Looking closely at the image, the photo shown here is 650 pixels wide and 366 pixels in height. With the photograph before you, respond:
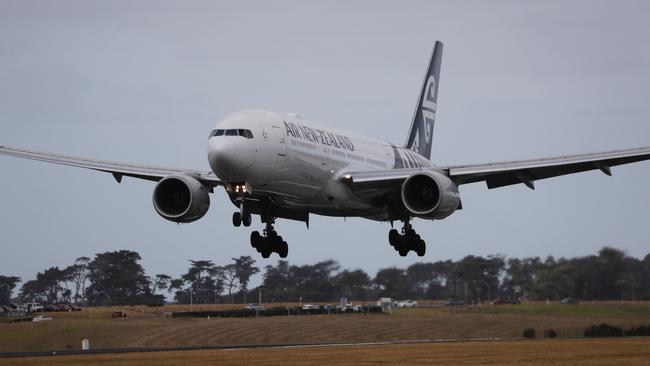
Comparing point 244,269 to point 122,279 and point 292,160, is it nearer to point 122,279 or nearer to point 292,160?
point 122,279

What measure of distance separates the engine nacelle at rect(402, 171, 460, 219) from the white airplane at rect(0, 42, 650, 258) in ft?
0.14

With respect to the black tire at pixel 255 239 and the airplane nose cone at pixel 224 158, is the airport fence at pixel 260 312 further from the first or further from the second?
the airplane nose cone at pixel 224 158

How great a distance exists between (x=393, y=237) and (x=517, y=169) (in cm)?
850

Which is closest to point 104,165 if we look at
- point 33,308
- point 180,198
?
point 180,198

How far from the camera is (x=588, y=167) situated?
51.2 metres

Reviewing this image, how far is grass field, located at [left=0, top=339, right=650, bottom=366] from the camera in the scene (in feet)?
153

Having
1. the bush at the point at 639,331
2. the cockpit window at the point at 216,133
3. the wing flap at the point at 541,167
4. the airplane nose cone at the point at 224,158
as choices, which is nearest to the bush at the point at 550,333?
the bush at the point at 639,331

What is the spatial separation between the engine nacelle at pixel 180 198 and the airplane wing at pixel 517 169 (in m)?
6.16

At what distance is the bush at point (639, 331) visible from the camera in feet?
229

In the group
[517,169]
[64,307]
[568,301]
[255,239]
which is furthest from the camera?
[64,307]

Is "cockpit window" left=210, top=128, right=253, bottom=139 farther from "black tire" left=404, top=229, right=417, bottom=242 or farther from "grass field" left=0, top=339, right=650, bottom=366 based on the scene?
"black tire" left=404, top=229, right=417, bottom=242

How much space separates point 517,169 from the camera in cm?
5028

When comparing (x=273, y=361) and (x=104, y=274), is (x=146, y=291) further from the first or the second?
(x=273, y=361)

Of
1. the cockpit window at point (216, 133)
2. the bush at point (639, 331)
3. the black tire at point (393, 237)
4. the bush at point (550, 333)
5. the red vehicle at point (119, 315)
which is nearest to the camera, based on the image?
the cockpit window at point (216, 133)
